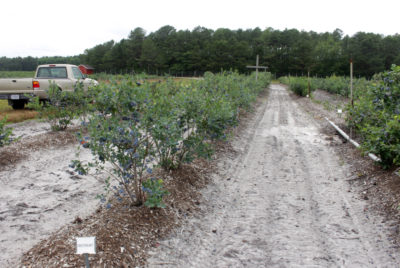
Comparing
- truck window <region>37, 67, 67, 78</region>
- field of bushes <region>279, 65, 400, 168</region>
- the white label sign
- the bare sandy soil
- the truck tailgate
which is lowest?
the bare sandy soil

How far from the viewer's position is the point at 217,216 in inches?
171

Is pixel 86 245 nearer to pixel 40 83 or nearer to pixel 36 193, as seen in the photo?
pixel 36 193

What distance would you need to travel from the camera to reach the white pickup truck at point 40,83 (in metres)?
11.7

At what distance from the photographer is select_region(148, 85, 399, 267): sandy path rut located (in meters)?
3.34

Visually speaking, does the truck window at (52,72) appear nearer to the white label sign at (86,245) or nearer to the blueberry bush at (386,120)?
the blueberry bush at (386,120)

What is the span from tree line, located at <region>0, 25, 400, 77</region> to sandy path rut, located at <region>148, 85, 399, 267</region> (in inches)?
2584

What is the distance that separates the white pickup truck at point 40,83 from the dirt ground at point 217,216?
523cm

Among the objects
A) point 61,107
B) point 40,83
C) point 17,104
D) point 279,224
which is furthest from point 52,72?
point 279,224

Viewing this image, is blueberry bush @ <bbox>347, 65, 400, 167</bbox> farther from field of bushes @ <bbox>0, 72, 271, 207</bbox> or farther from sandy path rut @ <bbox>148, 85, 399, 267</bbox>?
field of bushes @ <bbox>0, 72, 271, 207</bbox>

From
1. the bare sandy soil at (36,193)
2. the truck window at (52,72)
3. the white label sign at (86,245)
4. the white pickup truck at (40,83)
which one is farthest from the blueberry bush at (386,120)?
the truck window at (52,72)

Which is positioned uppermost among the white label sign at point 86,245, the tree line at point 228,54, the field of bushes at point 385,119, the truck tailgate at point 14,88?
the tree line at point 228,54

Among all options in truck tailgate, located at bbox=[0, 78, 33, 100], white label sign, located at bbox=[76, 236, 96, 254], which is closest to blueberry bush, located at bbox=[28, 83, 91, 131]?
truck tailgate, located at bbox=[0, 78, 33, 100]

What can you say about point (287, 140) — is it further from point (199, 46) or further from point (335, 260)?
point (199, 46)

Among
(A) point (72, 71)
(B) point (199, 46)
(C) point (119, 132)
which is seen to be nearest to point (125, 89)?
(C) point (119, 132)
